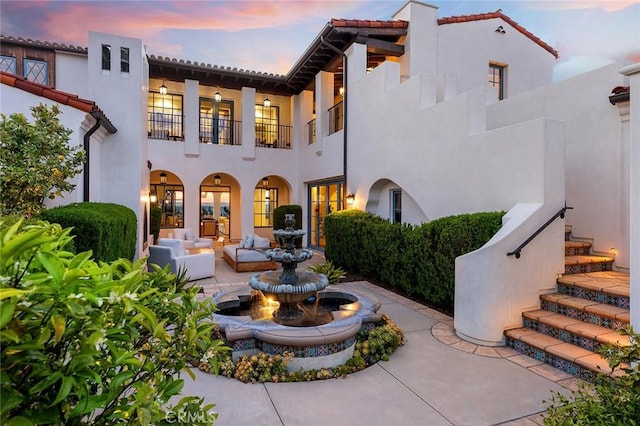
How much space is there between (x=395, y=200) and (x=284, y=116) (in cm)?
919

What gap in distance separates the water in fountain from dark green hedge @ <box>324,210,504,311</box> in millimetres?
2280

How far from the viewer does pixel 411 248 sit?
706cm

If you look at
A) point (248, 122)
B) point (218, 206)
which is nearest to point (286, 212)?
point (248, 122)

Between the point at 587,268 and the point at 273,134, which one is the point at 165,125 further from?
the point at 587,268

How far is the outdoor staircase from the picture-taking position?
13.3 ft

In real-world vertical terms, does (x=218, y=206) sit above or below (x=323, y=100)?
below

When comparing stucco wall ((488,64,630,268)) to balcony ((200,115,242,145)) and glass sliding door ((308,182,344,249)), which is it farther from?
balcony ((200,115,242,145))

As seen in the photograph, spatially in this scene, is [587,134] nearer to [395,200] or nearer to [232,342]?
[395,200]

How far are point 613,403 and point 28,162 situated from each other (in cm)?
704

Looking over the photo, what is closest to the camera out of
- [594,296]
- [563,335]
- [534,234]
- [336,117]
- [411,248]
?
[563,335]

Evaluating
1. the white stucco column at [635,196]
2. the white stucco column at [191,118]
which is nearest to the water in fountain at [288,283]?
the white stucco column at [635,196]

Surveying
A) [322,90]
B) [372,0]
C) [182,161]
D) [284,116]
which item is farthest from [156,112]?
[372,0]

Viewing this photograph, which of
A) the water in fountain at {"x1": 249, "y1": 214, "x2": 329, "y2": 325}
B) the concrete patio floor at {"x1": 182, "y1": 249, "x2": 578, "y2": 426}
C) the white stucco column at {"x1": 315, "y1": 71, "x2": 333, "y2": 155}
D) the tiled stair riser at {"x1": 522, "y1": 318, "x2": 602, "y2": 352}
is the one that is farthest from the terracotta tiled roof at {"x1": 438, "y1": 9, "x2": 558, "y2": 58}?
the concrete patio floor at {"x1": 182, "y1": 249, "x2": 578, "y2": 426}

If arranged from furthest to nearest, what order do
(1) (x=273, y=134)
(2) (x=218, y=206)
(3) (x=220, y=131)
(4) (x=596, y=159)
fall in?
(2) (x=218, y=206) → (1) (x=273, y=134) → (3) (x=220, y=131) → (4) (x=596, y=159)
